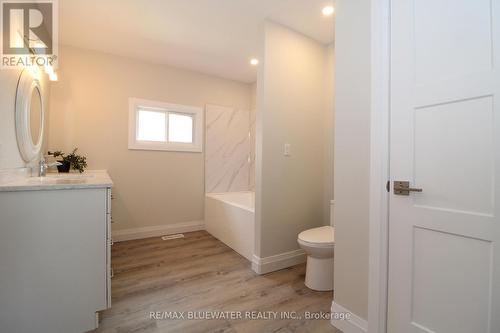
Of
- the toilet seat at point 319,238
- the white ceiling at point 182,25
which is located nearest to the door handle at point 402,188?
the toilet seat at point 319,238

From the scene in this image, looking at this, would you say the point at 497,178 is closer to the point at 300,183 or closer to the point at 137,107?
the point at 300,183

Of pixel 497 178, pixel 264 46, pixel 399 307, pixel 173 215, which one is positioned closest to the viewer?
pixel 497 178

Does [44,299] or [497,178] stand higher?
[497,178]

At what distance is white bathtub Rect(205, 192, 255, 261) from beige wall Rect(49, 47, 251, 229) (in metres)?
0.31

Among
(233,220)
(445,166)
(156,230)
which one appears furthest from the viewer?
(156,230)

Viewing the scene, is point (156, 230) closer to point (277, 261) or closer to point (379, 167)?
point (277, 261)

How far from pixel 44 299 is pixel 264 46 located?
254 centimetres

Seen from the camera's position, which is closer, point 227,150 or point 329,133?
point 329,133

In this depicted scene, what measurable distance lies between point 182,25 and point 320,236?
2.54 metres

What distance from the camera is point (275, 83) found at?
222 cm

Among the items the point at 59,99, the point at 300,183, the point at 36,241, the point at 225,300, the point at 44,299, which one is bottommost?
the point at 225,300

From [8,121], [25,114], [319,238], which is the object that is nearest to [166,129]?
[25,114]

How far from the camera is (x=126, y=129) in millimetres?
3061

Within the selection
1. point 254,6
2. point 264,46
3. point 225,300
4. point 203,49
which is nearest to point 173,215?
point 225,300
